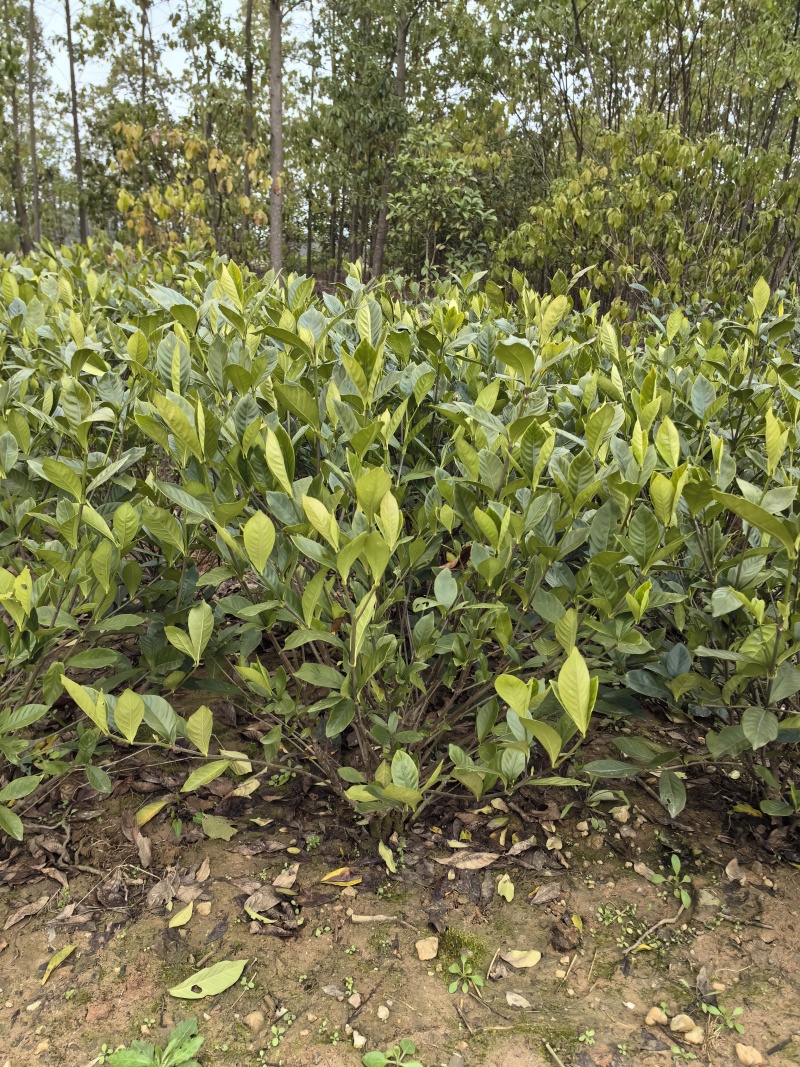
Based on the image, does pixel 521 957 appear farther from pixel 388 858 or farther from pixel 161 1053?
pixel 161 1053

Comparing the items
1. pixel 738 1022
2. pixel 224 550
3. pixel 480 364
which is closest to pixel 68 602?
pixel 224 550

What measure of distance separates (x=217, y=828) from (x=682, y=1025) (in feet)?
4.08

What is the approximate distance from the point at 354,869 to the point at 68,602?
40.8 inches

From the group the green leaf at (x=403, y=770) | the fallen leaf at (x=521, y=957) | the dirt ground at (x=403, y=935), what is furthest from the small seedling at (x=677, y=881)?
the green leaf at (x=403, y=770)

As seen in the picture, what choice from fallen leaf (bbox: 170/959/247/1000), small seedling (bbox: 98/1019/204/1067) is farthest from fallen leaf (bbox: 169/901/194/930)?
small seedling (bbox: 98/1019/204/1067)

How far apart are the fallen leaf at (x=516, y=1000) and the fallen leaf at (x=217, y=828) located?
2.77ft

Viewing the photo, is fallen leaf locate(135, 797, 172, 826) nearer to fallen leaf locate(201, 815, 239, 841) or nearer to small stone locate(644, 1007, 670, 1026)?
fallen leaf locate(201, 815, 239, 841)

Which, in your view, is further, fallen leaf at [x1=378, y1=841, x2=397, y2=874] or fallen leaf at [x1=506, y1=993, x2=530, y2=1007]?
fallen leaf at [x1=378, y1=841, x2=397, y2=874]

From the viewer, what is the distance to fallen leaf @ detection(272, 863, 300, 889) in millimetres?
1943

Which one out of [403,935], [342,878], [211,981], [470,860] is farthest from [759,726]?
[211,981]

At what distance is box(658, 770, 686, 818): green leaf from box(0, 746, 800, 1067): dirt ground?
0.33m

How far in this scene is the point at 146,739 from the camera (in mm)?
2467

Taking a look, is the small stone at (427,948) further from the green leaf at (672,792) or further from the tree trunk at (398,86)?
the tree trunk at (398,86)

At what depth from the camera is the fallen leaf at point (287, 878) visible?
1943 millimetres
